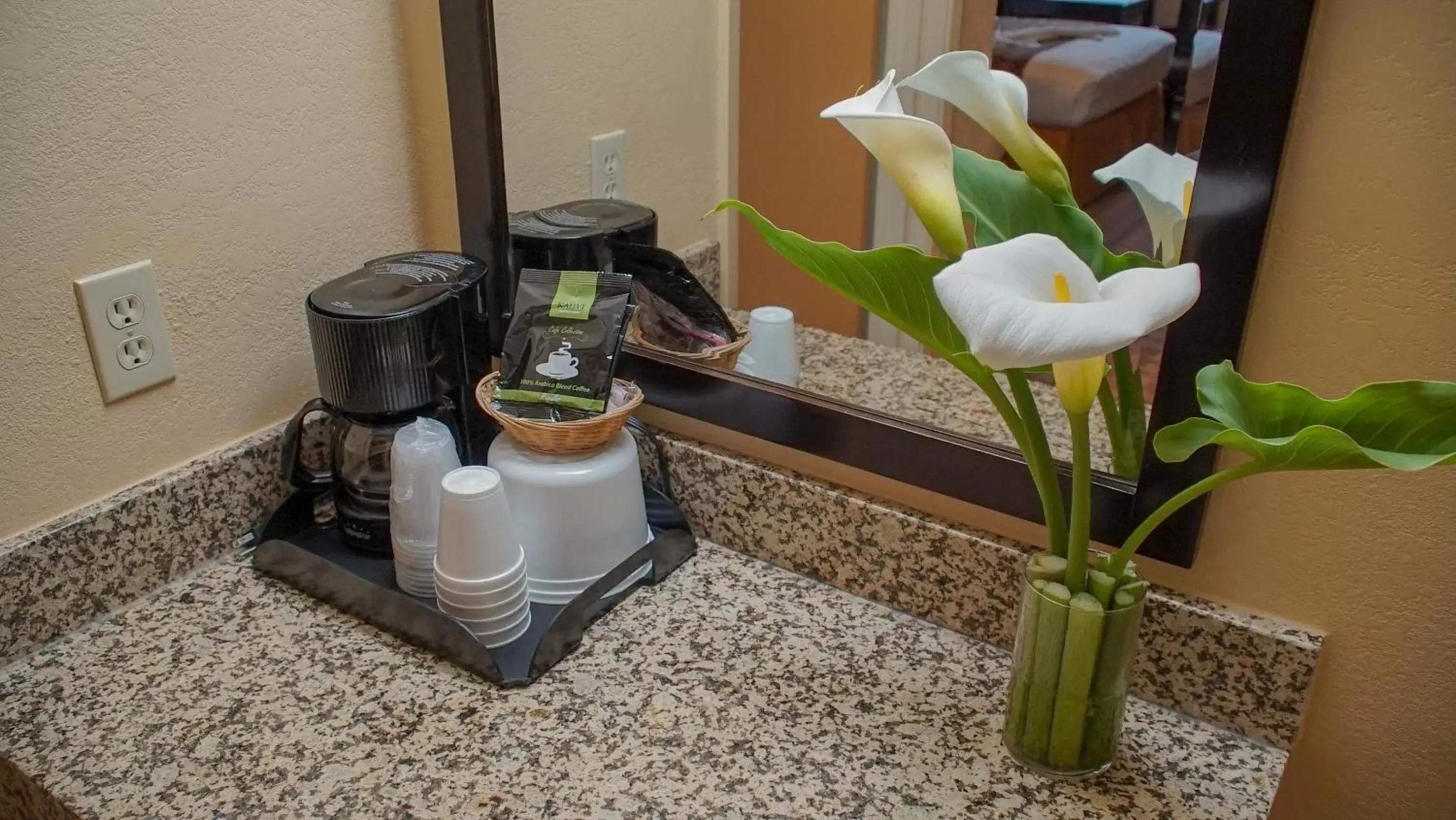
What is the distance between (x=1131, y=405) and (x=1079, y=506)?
126 mm

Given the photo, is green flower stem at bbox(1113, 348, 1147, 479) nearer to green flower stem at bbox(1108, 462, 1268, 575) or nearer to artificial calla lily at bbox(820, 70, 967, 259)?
green flower stem at bbox(1108, 462, 1268, 575)

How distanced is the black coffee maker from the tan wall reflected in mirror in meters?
0.28

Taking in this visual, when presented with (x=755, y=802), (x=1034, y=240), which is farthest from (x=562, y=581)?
(x=1034, y=240)

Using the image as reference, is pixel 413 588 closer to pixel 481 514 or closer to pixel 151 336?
pixel 481 514

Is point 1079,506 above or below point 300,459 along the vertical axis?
above

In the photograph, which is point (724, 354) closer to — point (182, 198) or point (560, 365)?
point (560, 365)

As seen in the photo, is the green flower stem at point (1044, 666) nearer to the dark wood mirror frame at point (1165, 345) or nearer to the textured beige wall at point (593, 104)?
the dark wood mirror frame at point (1165, 345)

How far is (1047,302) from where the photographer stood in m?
0.56

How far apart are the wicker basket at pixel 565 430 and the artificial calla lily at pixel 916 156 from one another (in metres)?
0.36

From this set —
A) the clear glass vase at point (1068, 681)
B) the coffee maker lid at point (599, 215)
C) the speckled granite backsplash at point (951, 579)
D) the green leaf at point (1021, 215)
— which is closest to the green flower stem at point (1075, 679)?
the clear glass vase at point (1068, 681)

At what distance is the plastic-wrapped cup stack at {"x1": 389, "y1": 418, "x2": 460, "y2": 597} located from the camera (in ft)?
2.93

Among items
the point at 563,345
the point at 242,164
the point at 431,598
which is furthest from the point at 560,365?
the point at 242,164

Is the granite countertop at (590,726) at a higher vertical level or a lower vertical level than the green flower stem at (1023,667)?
lower

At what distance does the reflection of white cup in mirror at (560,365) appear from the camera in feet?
3.01
